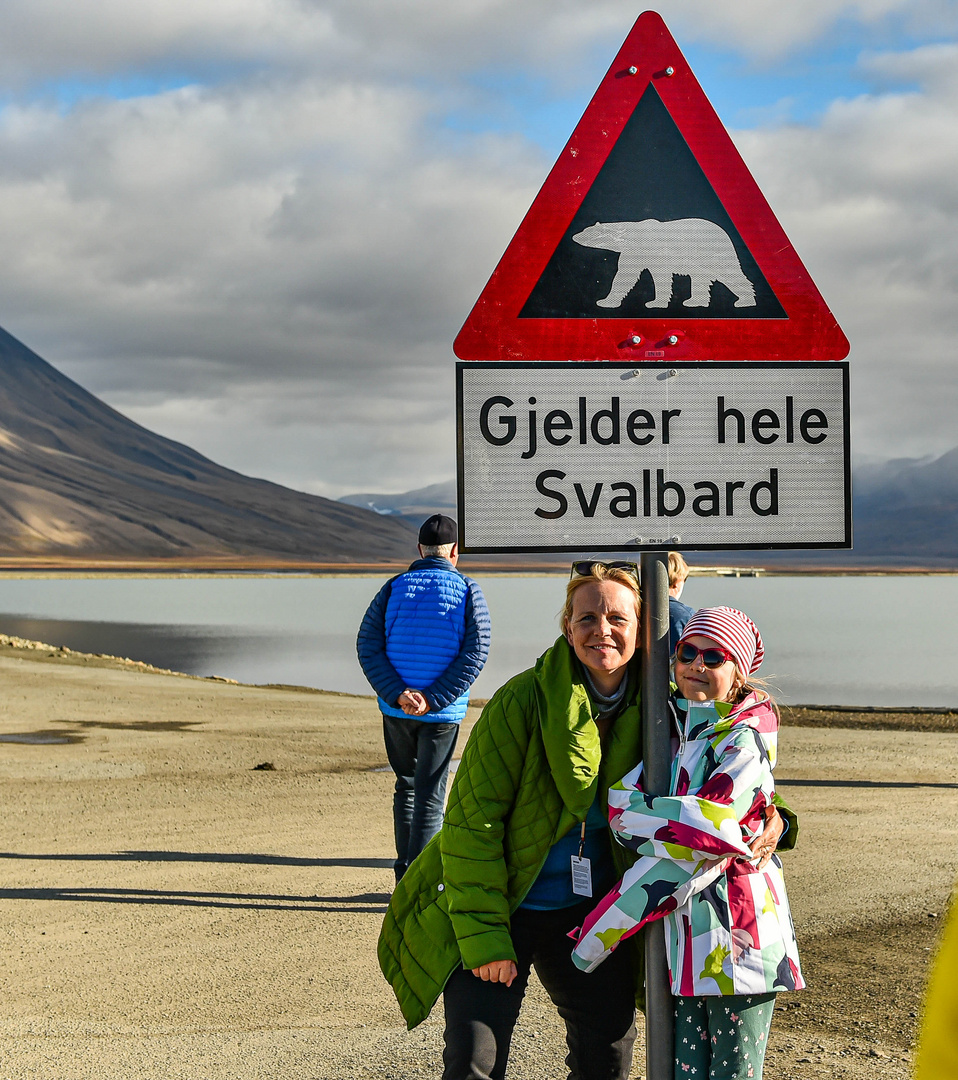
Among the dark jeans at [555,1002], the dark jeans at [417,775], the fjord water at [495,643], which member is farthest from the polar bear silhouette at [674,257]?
the fjord water at [495,643]

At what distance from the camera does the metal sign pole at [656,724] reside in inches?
95.3

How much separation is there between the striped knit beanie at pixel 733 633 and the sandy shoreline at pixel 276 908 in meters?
1.81

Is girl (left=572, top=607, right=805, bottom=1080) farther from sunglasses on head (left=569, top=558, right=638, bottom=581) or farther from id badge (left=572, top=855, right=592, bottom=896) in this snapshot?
sunglasses on head (left=569, top=558, right=638, bottom=581)

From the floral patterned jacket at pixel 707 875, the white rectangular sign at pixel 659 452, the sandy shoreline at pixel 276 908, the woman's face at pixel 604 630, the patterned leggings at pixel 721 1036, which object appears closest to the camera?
the white rectangular sign at pixel 659 452

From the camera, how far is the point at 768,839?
2643 millimetres

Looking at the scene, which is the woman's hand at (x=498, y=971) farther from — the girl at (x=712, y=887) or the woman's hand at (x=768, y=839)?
the woman's hand at (x=768, y=839)

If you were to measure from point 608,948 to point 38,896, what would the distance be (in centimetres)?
471

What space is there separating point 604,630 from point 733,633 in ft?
1.02

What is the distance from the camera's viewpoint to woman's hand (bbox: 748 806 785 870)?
262cm

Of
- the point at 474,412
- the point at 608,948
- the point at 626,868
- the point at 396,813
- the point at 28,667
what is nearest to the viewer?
the point at 474,412

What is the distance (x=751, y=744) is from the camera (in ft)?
8.61

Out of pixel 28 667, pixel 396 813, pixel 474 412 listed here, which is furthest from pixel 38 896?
pixel 28 667

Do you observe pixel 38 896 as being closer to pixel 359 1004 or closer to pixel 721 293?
pixel 359 1004

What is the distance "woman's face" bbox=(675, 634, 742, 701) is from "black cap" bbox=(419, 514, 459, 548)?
318 cm
